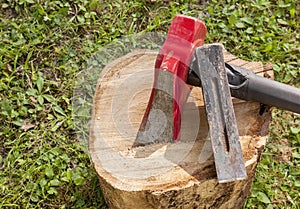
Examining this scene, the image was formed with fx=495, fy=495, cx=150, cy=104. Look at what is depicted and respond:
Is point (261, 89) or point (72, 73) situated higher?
point (261, 89)

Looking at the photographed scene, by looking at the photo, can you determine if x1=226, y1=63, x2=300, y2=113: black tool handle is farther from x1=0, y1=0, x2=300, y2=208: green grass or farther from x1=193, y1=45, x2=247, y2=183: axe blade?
x1=0, y1=0, x2=300, y2=208: green grass

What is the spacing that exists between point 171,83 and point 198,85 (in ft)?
0.54

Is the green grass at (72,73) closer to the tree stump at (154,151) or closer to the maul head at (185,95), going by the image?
the tree stump at (154,151)

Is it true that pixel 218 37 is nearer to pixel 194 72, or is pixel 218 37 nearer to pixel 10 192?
pixel 194 72

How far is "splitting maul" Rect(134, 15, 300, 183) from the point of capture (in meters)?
2.41

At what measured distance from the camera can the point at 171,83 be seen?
8.11ft

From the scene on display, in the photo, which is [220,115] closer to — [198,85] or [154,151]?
[198,85]

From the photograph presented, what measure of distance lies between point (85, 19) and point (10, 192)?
140cm

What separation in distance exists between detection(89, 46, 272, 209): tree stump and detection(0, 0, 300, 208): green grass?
1.36 feet

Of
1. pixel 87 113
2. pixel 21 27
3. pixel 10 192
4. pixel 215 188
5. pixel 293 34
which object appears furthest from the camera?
pixel 293 34

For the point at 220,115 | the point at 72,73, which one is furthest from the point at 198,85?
the point at 72,73

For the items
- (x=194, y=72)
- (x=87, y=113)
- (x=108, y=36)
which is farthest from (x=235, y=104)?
(x=108, y=36)

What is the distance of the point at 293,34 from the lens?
3.75 meters

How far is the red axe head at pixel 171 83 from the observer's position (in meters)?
2.46
